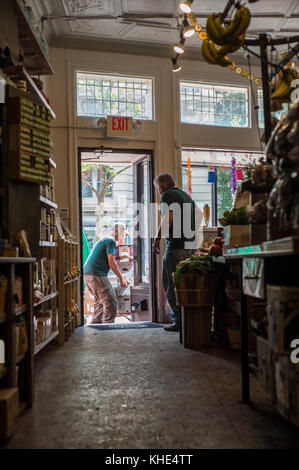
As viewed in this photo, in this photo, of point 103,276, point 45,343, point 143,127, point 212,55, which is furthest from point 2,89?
point 103,276

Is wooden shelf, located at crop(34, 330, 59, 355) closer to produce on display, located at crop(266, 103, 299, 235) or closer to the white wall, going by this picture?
the white wall

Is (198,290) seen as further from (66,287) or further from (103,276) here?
(103,276)

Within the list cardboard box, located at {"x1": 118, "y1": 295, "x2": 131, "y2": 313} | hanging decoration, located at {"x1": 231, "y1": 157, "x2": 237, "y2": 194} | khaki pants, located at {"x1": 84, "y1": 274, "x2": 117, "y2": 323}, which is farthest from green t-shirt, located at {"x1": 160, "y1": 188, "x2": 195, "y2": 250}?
cardboard box, located at {"x1": 118, "y1": 295, "x2": 131, "y2": 313}

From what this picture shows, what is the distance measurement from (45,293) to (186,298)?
1.29 m

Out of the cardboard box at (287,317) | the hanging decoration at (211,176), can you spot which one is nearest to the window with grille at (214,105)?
the hanging decoration at (211,176)

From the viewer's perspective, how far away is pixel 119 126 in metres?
5.99

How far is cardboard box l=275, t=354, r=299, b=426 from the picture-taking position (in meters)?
1.76

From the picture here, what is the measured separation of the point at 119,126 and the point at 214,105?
1.52 m

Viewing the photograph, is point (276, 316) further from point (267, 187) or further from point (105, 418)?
point (105, 418)

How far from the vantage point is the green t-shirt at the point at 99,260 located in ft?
20.9

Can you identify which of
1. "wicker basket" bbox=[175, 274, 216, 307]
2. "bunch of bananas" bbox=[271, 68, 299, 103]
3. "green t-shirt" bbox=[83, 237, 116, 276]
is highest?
"bunch of bananas" bbox=[271, 68, 299, 103]

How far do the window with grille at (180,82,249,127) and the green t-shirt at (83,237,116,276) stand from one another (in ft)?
6.95
